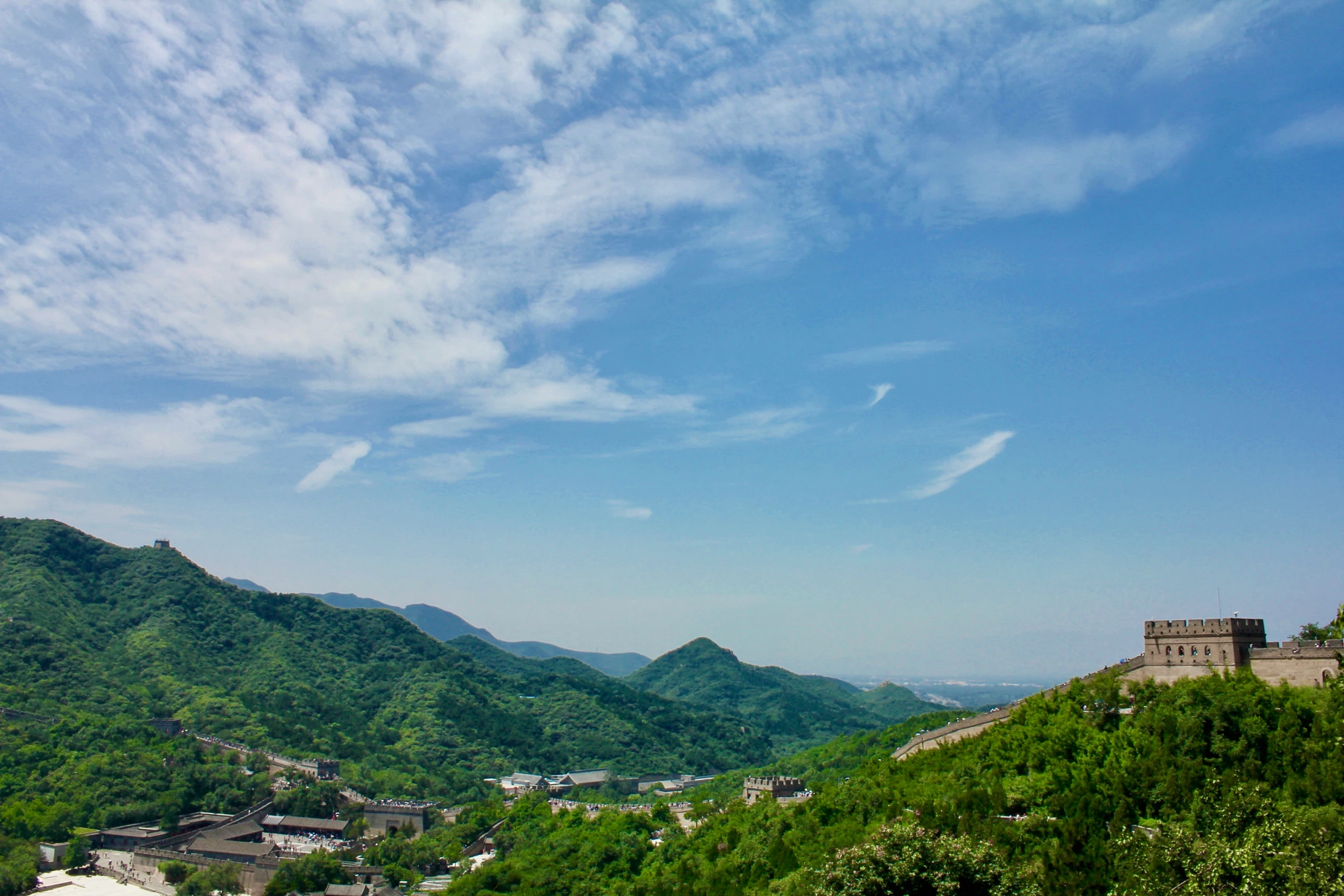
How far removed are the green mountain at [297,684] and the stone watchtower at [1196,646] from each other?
271 ft

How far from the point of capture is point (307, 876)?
62656mm

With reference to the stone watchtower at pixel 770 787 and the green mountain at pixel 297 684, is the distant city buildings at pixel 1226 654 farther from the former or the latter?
the green mountain at pixel 297 684

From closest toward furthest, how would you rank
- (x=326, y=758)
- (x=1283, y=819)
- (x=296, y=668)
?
(x=1283, y=819) < (x=326, y=758) < (x=296, y=668)

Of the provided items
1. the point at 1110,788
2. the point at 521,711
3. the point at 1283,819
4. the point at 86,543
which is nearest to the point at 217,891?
the point at 1110,788

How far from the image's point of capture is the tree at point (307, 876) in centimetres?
6166

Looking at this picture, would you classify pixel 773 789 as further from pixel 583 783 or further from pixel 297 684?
pixel 297 684

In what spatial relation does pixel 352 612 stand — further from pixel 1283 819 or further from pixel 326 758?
pixel 1283 819

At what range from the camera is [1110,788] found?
97.9ft

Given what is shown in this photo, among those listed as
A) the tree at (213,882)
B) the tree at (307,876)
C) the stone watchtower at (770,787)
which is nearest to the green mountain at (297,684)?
the tree at (213,882)

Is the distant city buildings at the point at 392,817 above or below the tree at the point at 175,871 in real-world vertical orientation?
above

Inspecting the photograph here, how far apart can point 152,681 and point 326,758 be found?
2779cm

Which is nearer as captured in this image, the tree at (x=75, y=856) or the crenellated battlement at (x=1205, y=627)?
the crenellated battlement at (x=1205, y=627)

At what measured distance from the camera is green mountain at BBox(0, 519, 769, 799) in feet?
345

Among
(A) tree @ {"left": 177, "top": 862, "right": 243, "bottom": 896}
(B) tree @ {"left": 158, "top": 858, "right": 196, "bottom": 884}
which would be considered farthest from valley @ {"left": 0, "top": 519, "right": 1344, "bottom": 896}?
(B) tree @ {"left": 158, "top": 858, "right": 196, "bottom": 884}
